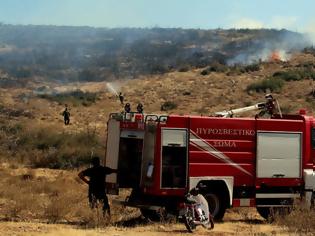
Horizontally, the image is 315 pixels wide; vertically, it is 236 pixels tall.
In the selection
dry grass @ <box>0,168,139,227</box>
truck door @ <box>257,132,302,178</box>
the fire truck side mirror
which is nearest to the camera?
the fire truck side mirror

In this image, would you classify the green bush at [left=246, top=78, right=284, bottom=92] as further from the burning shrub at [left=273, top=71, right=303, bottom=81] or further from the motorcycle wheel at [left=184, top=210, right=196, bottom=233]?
the motorcycle wheel at [left=184, top=210, right=196, bottom=233]

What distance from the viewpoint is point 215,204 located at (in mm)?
15891

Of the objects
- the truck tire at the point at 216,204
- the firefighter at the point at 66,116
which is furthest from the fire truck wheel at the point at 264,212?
the firefighter at the point at 66,116

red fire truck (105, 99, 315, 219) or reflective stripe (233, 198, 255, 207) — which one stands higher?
red fire truck (105, 99, 315, 219)

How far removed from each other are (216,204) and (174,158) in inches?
67.1

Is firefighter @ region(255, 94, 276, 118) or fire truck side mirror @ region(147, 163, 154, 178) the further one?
firefighter @ region(255, 94, 276, 118)

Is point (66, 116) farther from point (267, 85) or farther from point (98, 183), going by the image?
point (98, 183)

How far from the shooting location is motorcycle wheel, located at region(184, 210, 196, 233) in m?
14.1

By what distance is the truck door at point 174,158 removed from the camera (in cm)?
1498

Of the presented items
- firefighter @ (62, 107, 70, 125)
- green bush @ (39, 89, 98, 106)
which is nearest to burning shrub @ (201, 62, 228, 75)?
green bush @ (39, 89, 98, 106)

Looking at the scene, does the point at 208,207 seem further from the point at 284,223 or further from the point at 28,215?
the point at 28,215

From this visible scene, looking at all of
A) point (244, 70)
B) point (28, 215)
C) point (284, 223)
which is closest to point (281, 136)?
point (284, 223)

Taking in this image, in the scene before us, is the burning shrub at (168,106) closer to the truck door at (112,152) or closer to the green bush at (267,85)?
the green bush at (267,85)

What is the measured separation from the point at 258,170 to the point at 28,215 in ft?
18.5
